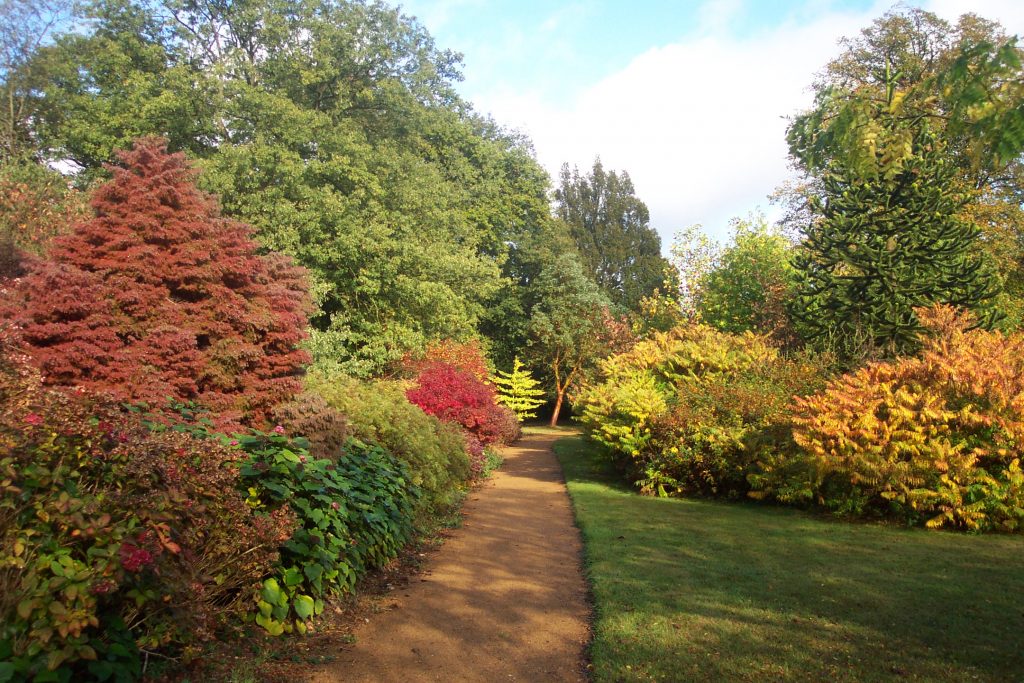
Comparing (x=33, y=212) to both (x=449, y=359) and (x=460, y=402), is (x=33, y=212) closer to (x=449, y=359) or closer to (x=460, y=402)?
(x=460, y=402)

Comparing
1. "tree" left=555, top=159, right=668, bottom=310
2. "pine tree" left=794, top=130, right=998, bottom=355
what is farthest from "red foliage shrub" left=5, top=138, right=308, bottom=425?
"tree" left=555, top=159, right=668, bottom=310

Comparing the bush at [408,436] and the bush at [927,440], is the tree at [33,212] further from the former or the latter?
the bush at [927,440]

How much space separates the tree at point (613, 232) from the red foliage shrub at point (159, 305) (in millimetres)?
33797

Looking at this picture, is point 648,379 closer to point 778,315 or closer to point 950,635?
point 778,315

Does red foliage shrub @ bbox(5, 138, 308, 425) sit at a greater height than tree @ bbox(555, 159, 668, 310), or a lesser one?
lesser

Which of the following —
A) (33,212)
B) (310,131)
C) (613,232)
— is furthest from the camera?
(613,232)

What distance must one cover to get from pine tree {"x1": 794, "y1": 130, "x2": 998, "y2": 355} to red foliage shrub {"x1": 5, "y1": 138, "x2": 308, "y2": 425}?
10.3 m

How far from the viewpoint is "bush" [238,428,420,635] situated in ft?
15.9

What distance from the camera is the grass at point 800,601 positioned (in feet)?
14.8

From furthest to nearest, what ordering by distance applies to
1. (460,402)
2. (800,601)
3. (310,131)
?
1. (310,131)
2. (460,402)
3. (800,601)

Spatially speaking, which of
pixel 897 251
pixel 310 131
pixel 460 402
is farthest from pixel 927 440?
pixel 310 131

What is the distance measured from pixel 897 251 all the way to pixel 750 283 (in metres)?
9.89

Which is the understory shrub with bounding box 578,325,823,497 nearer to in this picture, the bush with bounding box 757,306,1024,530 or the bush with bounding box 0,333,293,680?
the bush with bounding box 757,306,1024,530

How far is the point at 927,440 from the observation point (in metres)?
9.48
